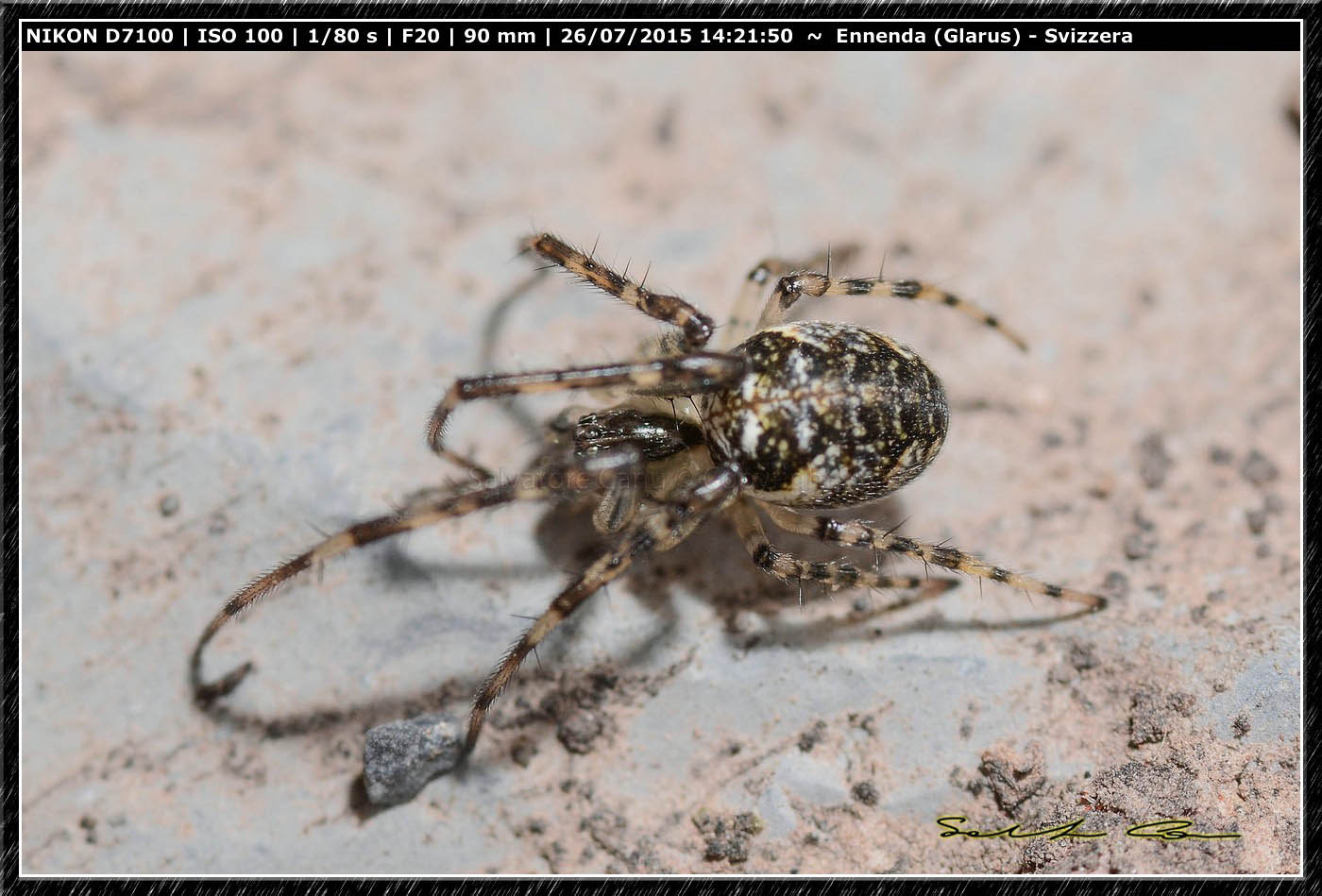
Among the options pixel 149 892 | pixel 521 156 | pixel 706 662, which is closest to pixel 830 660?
pixel 706 662

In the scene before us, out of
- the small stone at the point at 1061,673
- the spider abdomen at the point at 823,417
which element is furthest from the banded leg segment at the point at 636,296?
the small stone at the point at 1061,673

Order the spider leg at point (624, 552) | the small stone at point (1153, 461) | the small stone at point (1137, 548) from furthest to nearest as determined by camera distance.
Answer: the small stone at point (1153, 461) < the small stone at point (1137, 548) < the spider leg at point (624, 552)

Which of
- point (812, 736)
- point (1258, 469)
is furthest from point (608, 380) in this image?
point (1258, 469)

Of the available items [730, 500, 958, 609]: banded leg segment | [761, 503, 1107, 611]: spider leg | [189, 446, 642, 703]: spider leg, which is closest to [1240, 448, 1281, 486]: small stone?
[761, 503, 1107, 611]: spider leg

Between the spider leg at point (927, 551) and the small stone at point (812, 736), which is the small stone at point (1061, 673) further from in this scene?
the small stone at point (812, 736)

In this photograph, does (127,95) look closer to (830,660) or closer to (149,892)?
(149,892)

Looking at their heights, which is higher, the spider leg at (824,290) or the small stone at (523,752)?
the spider leg at (824,290)

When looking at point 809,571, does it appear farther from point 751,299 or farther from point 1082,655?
point 751,299
